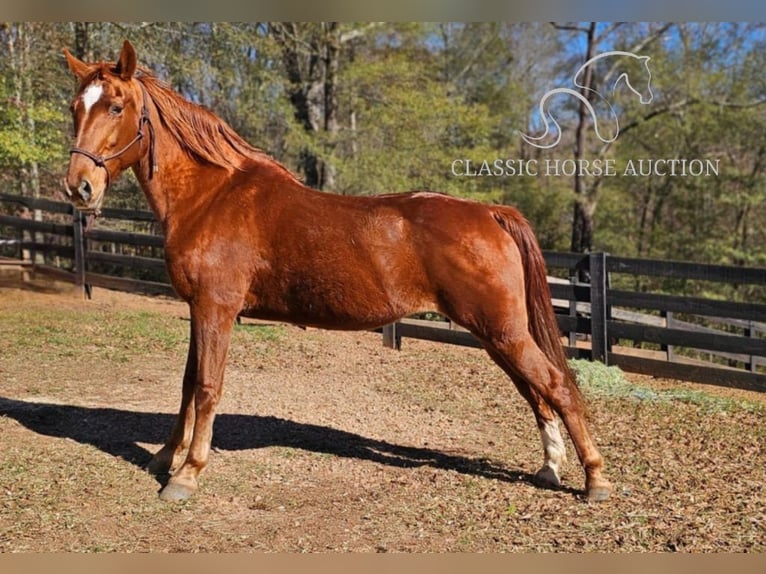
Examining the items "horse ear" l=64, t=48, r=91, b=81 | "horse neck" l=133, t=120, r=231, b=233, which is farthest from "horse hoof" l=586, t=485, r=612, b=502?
"horse ear" l=64, t=48, r=91, b=81

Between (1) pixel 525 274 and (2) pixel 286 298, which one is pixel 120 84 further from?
(1) pixel 525 274

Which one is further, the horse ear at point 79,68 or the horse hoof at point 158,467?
the horse hoof at point 158,467

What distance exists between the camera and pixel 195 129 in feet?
14.1

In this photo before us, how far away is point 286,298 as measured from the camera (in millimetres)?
4145

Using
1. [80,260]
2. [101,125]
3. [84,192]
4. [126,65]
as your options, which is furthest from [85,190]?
[80,260]

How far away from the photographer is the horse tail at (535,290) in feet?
13.8

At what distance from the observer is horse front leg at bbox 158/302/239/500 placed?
4059 mm

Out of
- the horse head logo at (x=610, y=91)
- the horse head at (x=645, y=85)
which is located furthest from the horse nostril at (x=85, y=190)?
the horse head at (x=645, y=85)

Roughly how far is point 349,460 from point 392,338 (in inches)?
173

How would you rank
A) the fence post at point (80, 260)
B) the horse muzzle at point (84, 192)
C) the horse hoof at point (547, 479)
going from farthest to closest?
the fence post at point (80, 260) → the horse hoof at point (547, 479) → the horse muzzle at point (84, 192)

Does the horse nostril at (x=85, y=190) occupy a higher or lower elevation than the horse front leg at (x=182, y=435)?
higher

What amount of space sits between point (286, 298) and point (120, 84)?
1561 mm

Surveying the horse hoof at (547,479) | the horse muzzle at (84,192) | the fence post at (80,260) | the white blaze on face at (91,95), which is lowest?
the horse hoof at (547,479)

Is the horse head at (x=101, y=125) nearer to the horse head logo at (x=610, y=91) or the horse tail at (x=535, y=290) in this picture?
the horse tail at (x=535, y=290)
